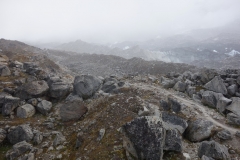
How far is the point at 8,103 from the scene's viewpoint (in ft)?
88.5

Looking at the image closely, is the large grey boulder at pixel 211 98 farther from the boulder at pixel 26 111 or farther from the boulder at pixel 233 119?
the boulder at pixel 26 111

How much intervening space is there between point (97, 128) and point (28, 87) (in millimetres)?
14805

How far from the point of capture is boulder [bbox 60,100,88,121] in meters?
25.6

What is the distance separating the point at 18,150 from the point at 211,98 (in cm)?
2644

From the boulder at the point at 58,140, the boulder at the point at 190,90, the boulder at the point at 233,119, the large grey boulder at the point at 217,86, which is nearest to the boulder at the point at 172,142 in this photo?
the boulder at the point at 233,119

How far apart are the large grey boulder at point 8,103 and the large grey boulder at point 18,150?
7638 millimetres

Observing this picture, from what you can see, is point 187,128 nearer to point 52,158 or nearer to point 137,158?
point 137,158

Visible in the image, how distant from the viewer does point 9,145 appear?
22000mm

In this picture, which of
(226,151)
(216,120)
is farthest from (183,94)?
(226,151)

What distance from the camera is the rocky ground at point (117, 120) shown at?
656 inches

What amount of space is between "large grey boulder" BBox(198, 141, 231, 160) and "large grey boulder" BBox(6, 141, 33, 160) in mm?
17340

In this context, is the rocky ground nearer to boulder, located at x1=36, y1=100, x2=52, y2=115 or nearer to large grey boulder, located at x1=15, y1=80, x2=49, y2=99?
large grey boulder, located at x1=15, y1=80, x2=49, y2=99

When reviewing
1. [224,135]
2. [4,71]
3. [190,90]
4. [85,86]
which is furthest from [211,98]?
[4,71]

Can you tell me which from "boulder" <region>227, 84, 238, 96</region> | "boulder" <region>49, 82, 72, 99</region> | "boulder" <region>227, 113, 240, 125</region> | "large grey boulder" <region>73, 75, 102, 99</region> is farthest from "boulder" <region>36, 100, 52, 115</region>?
"boulder" <region>227, 84, 238, 96</region>
